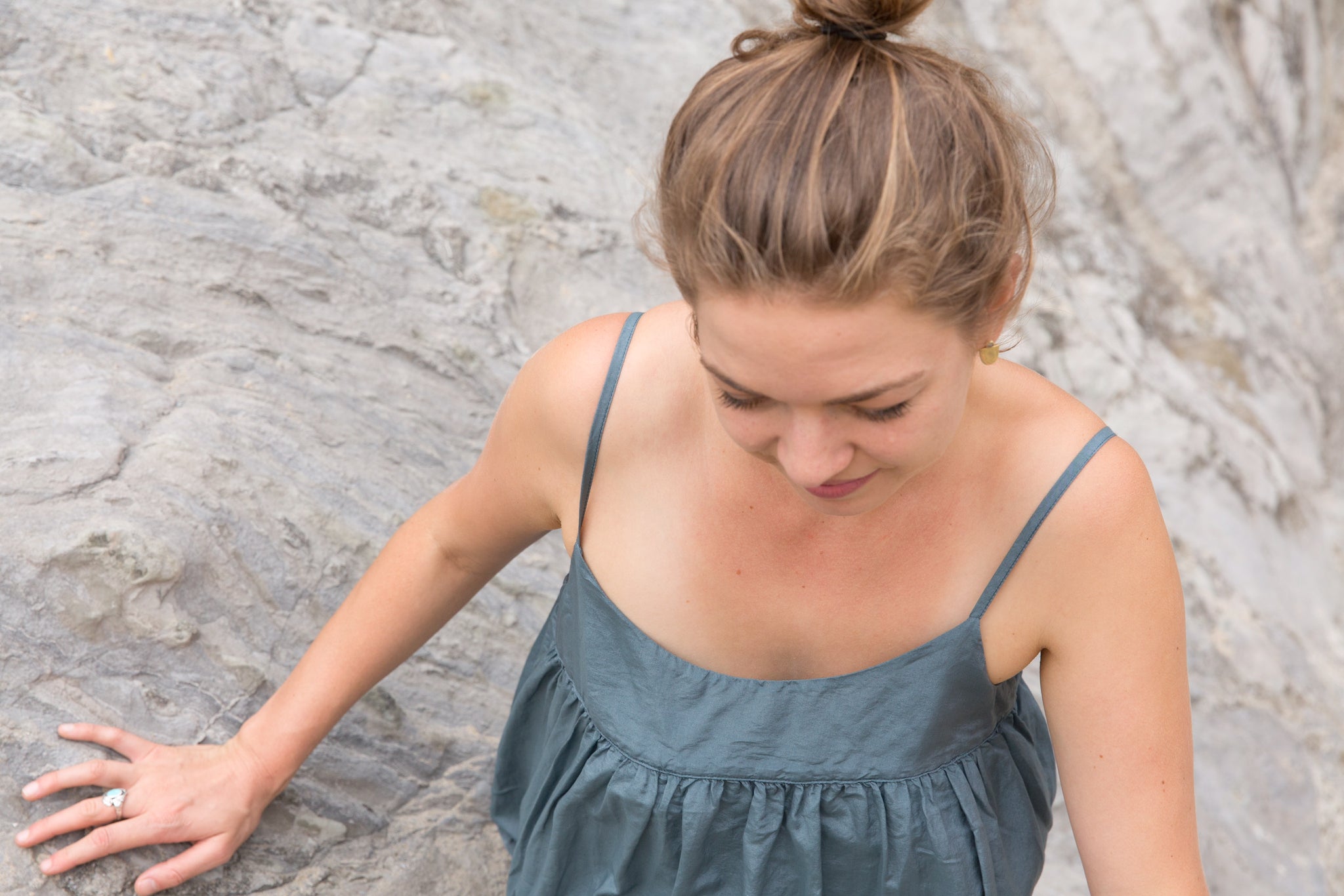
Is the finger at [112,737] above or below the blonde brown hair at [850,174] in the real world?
below

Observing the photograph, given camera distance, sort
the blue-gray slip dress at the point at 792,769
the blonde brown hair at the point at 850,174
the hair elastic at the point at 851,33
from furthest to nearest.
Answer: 1. the blue-gray slip dress at the point at 792,769
2. the hair elastic at the point at 851,33
3. the blonde brown hair at the point at 850,174

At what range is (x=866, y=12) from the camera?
116 centimetres

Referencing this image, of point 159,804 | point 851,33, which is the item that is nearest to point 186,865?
point 159,804

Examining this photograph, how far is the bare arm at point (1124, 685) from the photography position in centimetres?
137

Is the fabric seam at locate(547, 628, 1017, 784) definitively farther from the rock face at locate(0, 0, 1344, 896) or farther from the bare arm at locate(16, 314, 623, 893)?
the rock face at locate(0, 0, 1344, 896)

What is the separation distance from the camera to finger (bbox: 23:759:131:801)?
151 centimetres

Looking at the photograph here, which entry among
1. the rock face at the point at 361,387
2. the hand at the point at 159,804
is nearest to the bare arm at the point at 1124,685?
the rock face at the point at 361,387

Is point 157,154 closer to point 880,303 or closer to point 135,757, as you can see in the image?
point 135,757

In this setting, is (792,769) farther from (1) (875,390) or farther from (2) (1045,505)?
(1) (875,390)

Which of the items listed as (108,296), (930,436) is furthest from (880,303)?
(108,296)

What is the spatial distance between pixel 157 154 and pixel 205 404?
1.73ft

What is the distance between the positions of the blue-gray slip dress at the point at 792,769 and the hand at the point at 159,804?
17.8 inches

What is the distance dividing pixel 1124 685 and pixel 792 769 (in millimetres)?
428

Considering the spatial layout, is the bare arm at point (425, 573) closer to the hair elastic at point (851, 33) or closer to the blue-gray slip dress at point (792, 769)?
the blue-gray slip dress at point (792, 769)
